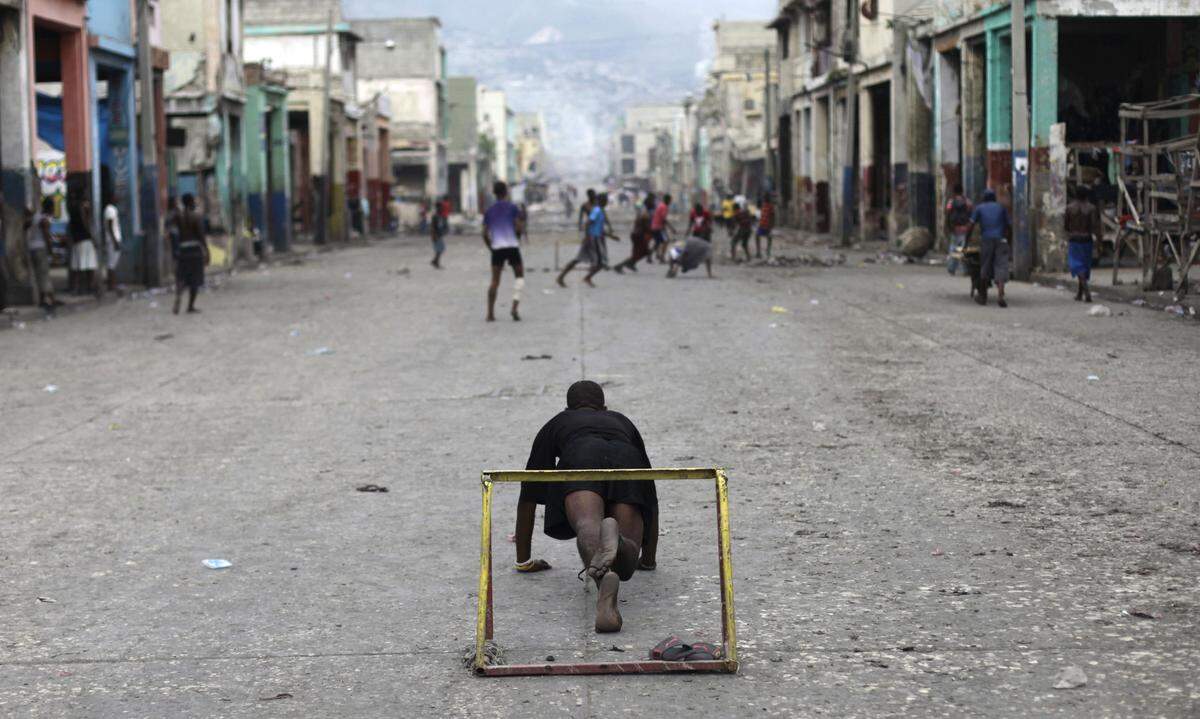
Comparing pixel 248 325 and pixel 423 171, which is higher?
pixel 423 171

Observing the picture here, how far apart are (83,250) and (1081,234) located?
1504cm

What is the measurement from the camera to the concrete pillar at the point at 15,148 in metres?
22.1

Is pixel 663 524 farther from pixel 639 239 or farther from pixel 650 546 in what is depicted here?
pixel 639 239

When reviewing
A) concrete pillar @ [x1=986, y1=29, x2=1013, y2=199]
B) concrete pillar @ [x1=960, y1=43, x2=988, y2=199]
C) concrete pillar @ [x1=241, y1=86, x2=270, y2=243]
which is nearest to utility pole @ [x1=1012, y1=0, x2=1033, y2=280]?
concrete pillar @ [x1=986, y1=29, x2=1013, y2=199]

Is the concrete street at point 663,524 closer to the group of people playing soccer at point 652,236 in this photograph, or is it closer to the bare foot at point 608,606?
the bare foot at point 608,606

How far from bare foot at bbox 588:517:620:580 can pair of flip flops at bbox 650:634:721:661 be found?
1.16ft

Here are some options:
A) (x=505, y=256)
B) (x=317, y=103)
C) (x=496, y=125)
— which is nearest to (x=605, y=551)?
(x=505, y=256)

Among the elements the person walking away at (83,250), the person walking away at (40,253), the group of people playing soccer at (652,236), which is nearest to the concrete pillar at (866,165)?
the group of people playing soccer at (652,236)

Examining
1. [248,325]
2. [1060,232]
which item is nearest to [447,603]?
[248,325]

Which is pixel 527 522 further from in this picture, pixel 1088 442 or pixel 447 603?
pixel 1088 442

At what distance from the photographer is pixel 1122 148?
2134 centimetres

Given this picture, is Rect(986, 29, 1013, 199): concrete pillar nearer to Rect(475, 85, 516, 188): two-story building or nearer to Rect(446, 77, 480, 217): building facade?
Rect(446, 77, 480, 217): building facade

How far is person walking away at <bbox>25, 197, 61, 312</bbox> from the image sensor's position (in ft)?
72.4

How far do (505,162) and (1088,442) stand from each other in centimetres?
13359
